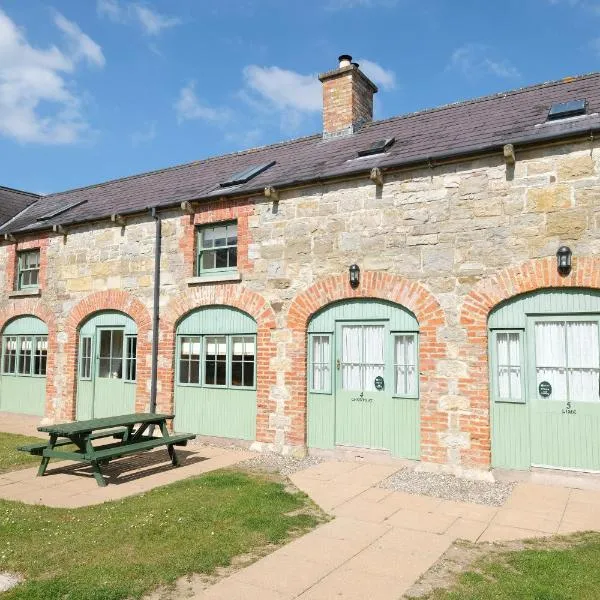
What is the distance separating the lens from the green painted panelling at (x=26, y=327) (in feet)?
45.2

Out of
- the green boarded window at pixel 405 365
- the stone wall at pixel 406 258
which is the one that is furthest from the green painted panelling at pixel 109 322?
the green boarded window at pixel 405 365

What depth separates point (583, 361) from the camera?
7.57 meters

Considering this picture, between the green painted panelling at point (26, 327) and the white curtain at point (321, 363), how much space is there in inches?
312

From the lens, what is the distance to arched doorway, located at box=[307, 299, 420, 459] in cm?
873

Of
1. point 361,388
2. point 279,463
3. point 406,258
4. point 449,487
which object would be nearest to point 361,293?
point 406,258

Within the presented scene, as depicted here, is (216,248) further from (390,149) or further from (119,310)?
(390,149)

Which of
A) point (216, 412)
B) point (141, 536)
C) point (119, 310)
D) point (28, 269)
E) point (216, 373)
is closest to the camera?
point (141, 536)

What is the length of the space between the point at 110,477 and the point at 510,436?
615cm

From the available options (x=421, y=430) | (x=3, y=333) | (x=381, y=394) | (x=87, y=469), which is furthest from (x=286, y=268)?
(x=3, y=333)

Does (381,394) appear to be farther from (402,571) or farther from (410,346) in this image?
(402,571)

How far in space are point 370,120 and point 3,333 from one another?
11.6 meters

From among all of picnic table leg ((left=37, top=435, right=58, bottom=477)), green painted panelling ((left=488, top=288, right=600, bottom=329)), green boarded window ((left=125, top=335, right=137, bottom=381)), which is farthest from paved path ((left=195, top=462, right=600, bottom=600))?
green boarded window ((left=125, top=335, right=137, bottom=381))

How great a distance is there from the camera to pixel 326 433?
30.8 ft

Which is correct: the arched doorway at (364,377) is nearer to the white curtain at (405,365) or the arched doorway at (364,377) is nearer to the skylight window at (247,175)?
the white curtain at (405,365)
